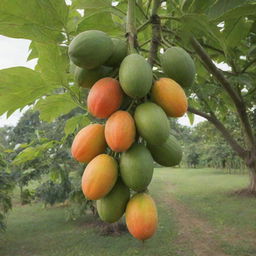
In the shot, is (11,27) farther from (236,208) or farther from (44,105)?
(236,208)

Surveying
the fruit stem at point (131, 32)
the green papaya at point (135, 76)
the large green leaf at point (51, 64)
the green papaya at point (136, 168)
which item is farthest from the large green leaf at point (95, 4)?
the green papaya at point (136, 168)

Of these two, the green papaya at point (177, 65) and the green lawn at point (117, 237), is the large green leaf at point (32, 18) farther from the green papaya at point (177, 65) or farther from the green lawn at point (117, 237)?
the green lawn at point (117, 237)

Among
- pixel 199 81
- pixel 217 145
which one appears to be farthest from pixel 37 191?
pixel 217 145

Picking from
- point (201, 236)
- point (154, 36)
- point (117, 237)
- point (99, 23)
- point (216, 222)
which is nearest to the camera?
point (154, 36)

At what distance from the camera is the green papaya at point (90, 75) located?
3.99 ft

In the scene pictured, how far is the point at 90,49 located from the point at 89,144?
32 centimetres

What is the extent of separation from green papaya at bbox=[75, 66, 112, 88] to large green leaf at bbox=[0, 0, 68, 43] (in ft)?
0.84

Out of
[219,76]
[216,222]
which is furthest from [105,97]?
[216,222]

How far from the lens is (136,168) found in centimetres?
104

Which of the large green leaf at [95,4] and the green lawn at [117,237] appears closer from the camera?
the large green leaf at [95,4]

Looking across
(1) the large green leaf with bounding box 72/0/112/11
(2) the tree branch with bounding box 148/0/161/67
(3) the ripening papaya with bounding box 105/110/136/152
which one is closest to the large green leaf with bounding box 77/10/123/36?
(1) the large green leaf with bounding box 72/0/112/11

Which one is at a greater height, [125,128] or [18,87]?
[18,87]

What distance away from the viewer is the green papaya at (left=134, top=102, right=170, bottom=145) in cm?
104

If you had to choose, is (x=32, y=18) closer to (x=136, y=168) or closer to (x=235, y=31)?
(x=136, y=168)
